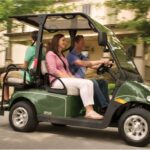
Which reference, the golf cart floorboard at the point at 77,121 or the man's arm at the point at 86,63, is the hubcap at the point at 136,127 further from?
the man's arm at the point at 86,63

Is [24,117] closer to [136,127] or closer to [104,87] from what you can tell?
[104,87]

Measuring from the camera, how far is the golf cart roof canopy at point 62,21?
26.6 feet

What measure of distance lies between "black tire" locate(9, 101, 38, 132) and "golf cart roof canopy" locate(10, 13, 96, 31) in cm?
142

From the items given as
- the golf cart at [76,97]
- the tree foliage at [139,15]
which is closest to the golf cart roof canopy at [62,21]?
the golf cart at [76,97]

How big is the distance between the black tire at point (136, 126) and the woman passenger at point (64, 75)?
467 millimetres

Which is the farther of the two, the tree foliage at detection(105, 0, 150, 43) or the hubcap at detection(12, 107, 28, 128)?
the tree foliage at detection(105, 0, 150, 43)

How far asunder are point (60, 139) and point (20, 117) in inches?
35.3

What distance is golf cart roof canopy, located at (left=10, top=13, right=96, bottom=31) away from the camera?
811 cm

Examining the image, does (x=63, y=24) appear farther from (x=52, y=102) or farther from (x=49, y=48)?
(x=52, y=102)

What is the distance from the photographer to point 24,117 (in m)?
8.25

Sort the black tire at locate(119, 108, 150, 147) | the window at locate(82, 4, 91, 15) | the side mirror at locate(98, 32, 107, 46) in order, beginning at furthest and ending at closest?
the window at locate(82, 4, 91, 15)
the side mirror at locate(98, 32, 107, 46)
the black tire at locate(119, 108, 150, 147)

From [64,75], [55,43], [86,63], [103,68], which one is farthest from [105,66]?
[55,43]

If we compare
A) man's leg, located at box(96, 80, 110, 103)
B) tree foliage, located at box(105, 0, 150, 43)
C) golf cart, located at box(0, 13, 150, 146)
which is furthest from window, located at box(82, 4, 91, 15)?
man's leg, located at box(96, 80, 110, 103)

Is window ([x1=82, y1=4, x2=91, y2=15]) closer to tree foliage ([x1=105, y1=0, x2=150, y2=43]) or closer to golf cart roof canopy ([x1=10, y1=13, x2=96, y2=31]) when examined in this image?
tree foliage ([x1=105, y1=0, x2=150, y2=43])
